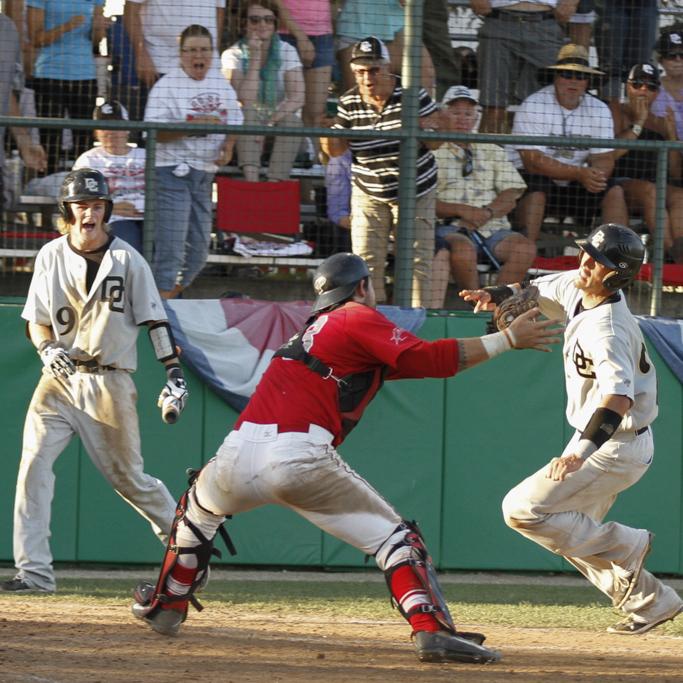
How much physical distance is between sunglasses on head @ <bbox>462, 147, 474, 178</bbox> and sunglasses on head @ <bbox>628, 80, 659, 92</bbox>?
1453mm

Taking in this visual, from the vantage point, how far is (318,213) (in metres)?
8.98

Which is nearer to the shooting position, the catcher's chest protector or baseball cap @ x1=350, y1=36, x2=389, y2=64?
the catcher's chest protector

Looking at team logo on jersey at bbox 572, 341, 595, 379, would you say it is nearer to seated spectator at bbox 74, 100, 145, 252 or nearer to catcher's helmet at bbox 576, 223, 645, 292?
catcher's helmet at bbox 576, 223, 645, 292

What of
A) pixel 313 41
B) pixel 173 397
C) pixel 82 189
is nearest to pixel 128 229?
pixel 82 189

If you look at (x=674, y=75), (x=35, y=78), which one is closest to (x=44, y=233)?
(x=35, y=78)

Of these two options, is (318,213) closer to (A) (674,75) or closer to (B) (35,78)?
(B) (35,78)

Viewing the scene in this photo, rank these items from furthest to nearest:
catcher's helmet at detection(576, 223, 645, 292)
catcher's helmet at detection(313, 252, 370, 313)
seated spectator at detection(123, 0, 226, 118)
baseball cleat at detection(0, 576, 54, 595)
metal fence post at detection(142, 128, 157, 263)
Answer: seated spectator at detection(123, 0, 226, 118)
metal fence post at detection(142, 128, 157, 263)
baseball cleat at detection(0, 576, 54, 595)
catcher's helmet at detection(576, 223, 645, 292)
catcher's helmet at detection(313, 252, 370, 313)

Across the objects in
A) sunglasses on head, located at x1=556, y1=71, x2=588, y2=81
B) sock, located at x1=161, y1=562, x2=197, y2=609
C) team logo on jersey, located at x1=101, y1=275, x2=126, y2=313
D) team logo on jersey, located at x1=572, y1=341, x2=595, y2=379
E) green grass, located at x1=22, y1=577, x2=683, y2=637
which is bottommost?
green grass, located at x1=22, y1=577, x2=683, y2=637

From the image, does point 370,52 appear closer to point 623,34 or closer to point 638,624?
point 623,34

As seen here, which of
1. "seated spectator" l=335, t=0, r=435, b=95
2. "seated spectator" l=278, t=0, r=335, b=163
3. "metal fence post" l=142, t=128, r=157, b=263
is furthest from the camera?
"seated spectator" l=278, t=0, r=335, b=163

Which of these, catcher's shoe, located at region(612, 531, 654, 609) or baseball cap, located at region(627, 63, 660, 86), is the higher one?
baseball cap, located at region(627, 63, 660, 86)

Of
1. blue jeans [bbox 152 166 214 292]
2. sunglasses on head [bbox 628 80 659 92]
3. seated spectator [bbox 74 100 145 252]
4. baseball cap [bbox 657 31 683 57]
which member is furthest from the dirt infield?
baseball cap [bbox 657 31 683 57]

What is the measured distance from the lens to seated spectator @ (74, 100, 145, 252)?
8664 mm

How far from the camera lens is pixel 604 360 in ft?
19.5
